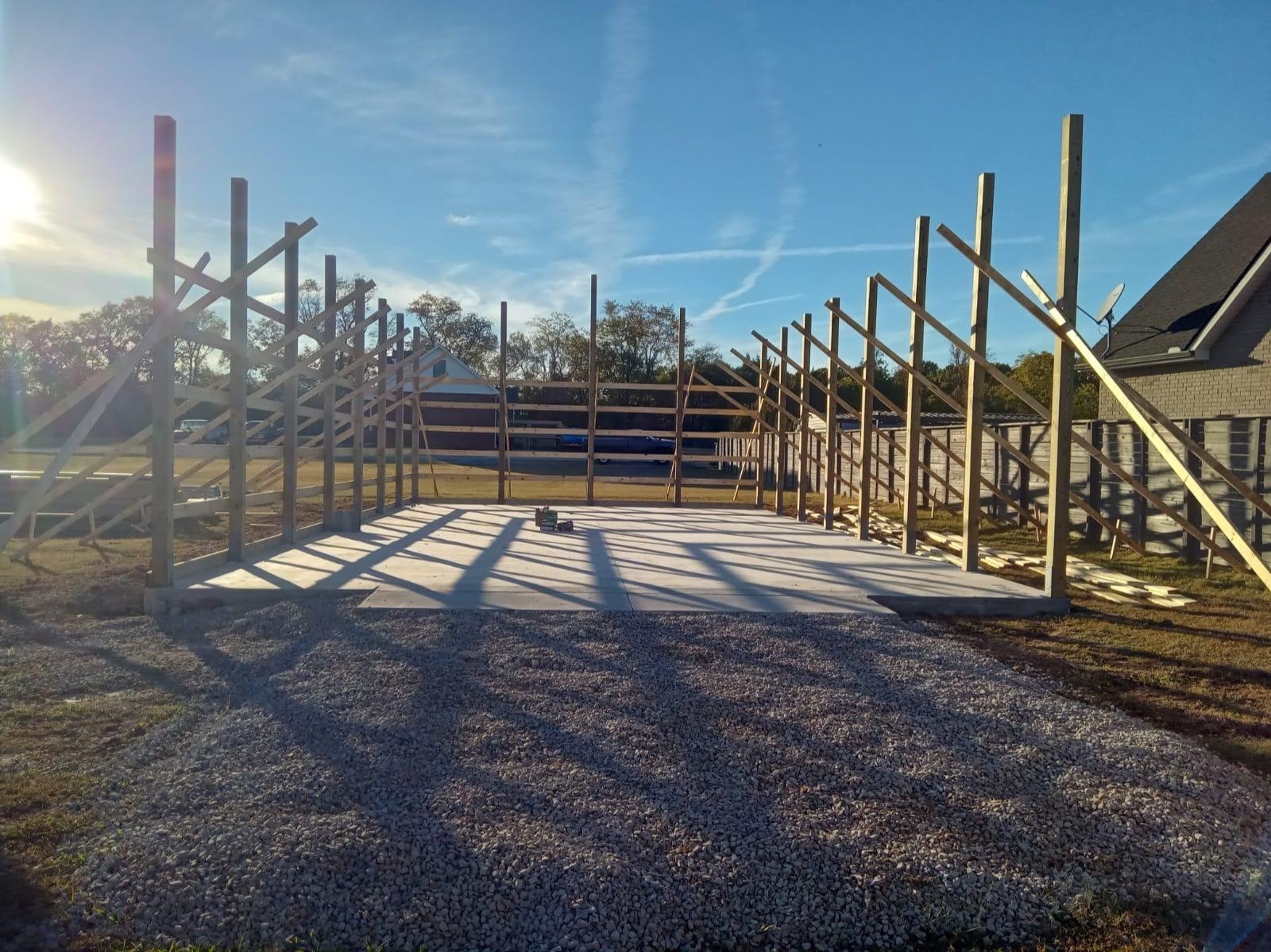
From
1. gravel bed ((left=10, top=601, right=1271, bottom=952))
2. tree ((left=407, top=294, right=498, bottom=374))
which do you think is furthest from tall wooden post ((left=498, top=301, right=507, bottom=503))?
tree ((left=407, top=294, right=498, bottom=374))

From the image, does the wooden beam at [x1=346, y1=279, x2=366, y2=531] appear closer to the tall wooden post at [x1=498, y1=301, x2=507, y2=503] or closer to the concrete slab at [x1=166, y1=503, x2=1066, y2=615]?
the concrete slab at [x1=166, y1=503, x2=1066, y2=615]

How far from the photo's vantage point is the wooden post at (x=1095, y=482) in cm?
1137

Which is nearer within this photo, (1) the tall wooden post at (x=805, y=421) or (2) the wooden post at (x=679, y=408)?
(1) the tall wooden post at (x=805, y=421)

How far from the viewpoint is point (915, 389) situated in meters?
9.56

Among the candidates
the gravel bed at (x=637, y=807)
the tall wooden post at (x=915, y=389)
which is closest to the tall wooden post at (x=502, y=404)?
the tall wooden post at (x=915, y=389)

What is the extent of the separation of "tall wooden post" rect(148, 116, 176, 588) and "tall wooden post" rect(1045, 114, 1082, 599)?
6276 mm

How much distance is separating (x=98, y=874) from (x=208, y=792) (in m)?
0.59

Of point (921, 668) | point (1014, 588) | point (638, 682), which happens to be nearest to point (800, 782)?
point (638, 682)

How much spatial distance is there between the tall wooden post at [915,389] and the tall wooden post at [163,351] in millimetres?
6640

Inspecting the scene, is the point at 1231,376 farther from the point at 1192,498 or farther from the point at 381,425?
the point at 381,425

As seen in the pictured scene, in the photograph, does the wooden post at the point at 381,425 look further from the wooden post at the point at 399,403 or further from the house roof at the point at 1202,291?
the house roof at the point at 1202,291

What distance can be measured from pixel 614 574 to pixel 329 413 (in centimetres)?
444

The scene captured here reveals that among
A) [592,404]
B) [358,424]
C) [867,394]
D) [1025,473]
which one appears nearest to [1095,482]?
[1025,473]

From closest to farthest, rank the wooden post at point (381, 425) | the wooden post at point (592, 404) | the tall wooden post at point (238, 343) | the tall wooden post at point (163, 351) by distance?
the tall wooden post at point (163, 351) < the tall wooden post at point (238, 343) < the wooden post at point (381, 425) < the wooden post at point (592, 404)
